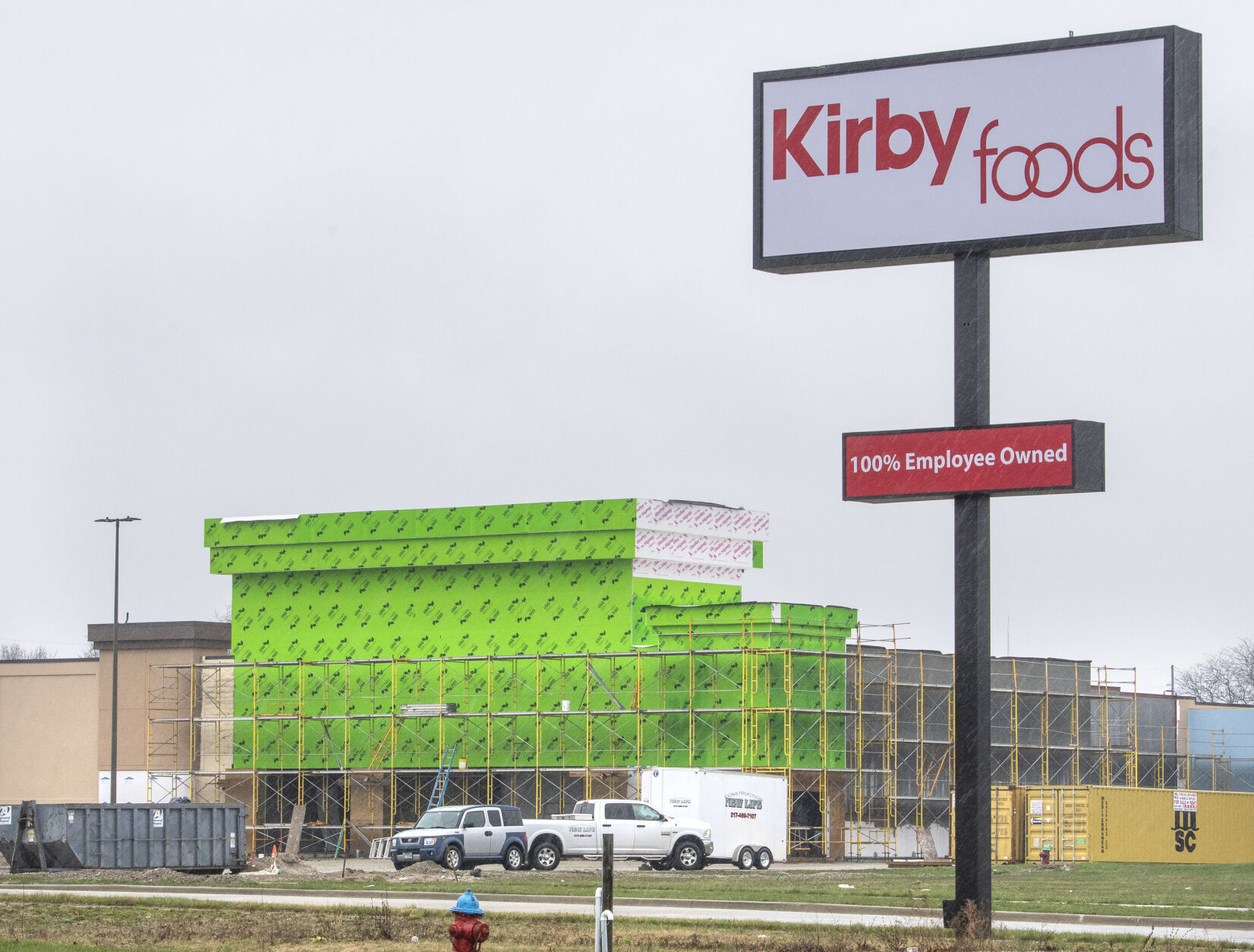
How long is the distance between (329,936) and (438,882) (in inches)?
532

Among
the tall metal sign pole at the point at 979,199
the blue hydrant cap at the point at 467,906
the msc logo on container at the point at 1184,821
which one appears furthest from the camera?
the msc logo on container at the point at 1184,821

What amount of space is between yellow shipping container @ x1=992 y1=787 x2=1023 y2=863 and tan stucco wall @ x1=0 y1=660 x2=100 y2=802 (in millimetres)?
32013

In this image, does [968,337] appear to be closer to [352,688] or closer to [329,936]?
[329,936]

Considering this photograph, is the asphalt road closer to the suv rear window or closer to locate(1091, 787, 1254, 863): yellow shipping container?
the suv rear window

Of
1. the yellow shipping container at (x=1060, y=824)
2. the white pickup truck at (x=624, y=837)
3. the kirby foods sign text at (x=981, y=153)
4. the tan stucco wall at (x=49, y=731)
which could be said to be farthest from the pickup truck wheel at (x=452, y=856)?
the tan stucco wall at (x=49, y=731)

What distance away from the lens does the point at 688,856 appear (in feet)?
149

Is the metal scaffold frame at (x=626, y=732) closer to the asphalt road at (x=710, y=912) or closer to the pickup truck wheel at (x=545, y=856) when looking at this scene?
the pickup truck wheel at (x=545, y=856)

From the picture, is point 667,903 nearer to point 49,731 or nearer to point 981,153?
point 981,153

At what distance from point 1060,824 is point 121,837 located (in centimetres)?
2681

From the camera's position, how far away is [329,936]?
22.6 metres

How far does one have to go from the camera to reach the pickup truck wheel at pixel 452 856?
42.8 meters

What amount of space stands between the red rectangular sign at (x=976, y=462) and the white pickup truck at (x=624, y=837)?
2107 cm

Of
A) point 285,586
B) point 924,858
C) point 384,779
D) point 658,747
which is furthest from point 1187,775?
point 285,586

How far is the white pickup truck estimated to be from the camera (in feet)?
143
